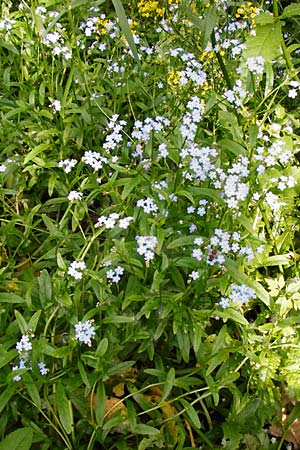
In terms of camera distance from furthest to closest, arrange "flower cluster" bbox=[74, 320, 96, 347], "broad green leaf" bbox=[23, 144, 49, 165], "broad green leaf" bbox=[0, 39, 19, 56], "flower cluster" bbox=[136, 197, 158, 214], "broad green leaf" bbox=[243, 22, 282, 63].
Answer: "broad green leaf" bbox=[0, 39, 19, 56]
"broad green leaf" bbox=[23, 144, 49, 165]
"flower cluster" bbox=[136, 197, 158, 214]
"flower cluster" bbox=[74, 320, 96, 347]
"broad green leaf" bbox=[243, 22, 282, 63]

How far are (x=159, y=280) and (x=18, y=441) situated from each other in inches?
29.8

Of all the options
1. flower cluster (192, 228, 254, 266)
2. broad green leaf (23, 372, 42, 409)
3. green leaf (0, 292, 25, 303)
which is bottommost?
broad green leaf (23, 372, 42, 409)

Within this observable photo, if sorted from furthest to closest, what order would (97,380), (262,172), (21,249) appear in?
(21,249) < (262,172) < (97,380)

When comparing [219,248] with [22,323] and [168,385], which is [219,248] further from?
[22,323]

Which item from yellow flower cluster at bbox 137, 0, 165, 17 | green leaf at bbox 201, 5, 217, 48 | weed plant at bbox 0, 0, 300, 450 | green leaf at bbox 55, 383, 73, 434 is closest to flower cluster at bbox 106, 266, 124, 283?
weed plant at bbox 0, 0, 300, 450

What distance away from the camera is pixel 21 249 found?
2.83 m

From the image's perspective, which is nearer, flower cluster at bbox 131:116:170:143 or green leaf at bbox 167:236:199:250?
green leaf at bbox 167:236:199:250

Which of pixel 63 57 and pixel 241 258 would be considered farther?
pixel 63 57

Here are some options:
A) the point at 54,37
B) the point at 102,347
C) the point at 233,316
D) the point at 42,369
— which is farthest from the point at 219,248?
the point at 54,37

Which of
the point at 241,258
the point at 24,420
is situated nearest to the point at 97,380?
the point at 24,420

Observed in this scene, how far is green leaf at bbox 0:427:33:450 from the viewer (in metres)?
2.12

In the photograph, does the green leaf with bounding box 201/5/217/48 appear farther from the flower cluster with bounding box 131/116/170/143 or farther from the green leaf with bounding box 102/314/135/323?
the green leaf with bounding box 102/314/135/323

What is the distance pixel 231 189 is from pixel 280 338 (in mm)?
697

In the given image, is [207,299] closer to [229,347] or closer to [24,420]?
[229,347]
